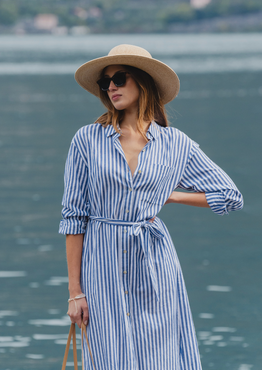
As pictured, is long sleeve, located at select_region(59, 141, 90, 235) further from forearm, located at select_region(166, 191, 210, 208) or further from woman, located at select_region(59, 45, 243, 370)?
forearm, located at select_region(166, 191, 210, 208)

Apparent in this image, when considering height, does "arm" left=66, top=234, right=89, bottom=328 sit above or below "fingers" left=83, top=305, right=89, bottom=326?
above

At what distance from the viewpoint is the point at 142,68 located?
2848mm

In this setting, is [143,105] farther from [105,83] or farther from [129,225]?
[129,225]

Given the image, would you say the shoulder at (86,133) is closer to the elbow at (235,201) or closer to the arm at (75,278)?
the arm at (75,278)

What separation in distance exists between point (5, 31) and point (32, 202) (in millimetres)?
151317

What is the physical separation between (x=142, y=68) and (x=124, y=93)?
119 millimetres

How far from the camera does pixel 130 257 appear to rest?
2.72m

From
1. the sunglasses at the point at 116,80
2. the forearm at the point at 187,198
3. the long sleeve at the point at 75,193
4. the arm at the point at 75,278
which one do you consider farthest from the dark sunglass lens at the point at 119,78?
the arm at the point at 75,278

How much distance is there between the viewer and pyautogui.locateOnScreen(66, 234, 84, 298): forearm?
2.77 metres

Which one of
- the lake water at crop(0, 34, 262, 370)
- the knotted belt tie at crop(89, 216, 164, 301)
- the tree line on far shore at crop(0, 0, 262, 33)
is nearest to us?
the knotted belt tie at crop(89, 216, 164, 301)

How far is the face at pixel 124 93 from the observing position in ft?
9.23

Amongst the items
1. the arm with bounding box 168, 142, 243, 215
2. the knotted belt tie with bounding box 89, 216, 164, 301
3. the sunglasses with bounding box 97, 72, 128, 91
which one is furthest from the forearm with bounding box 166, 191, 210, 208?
the sunglasses with bounding box 97, 72, 128, 91

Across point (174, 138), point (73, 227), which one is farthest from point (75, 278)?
point (174, 138)

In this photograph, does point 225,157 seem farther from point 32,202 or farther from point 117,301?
point 117,301
